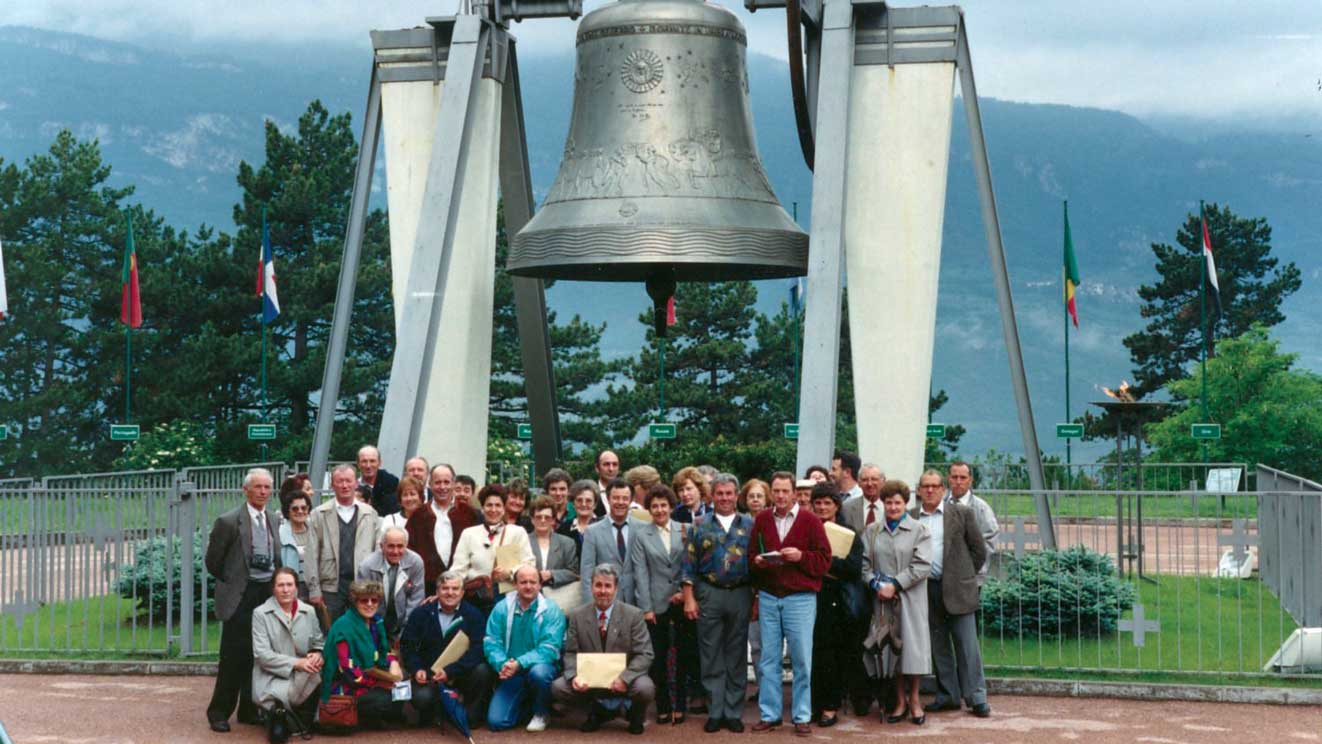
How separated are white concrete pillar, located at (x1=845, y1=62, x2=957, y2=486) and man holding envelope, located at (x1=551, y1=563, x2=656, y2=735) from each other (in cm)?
376

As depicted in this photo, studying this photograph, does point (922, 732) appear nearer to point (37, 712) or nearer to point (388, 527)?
point (388, 527)

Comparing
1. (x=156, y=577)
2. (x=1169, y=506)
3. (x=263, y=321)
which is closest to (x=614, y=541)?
(x=156, y=577)

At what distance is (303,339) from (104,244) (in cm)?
559

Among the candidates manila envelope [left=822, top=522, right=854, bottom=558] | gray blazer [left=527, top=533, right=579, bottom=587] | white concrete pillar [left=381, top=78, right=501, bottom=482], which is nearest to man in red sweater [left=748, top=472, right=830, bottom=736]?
manila envelope [left=822, top=522, right=854, bottom=558]

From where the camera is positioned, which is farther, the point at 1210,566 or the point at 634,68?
the point at 1210,566

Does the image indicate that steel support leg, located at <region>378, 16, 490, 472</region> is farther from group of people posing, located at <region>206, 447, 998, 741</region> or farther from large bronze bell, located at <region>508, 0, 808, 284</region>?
group of people posing, located at <region>206, 447, 998, 741</region>

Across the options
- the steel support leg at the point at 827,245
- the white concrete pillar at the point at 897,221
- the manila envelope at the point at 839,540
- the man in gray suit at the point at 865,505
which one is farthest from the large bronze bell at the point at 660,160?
the manila envelope at the point at 839,540

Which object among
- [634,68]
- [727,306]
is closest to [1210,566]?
[634,68]

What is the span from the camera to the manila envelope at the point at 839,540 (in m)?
10.6

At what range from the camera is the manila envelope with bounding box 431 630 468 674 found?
33.7 feet

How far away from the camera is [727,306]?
41781 mm

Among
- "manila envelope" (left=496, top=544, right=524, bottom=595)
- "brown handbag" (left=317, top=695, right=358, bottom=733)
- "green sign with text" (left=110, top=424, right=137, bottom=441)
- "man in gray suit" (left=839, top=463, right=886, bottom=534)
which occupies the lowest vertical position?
"brown handbag" (left=317, top=695, right=358, bottom=733)

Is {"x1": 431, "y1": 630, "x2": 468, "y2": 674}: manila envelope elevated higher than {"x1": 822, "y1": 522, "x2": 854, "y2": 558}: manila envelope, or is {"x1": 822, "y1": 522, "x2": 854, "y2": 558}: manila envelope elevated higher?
{"x1": 822, "y1": 522, "x2": 854, "y2": 558}: manila envelope

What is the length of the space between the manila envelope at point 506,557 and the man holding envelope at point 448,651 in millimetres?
264
